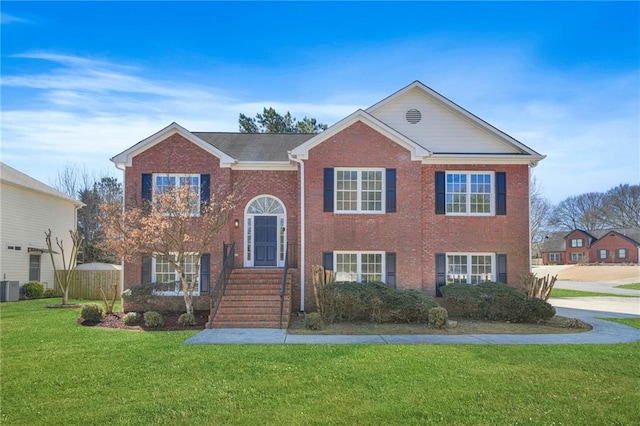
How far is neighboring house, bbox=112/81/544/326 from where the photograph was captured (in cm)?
1669

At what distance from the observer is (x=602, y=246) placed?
6619cm

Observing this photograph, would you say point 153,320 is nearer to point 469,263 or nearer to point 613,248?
point 469,263

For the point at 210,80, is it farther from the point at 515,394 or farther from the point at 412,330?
the point at 515,394

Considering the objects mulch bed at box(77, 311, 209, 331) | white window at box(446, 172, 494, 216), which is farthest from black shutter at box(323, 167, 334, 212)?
mulch bed at box(77, 311, 209, 331)

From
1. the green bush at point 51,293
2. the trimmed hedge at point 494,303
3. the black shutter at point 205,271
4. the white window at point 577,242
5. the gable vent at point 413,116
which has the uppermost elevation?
the gable vent at point 413,116

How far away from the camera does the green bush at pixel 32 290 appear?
960 inches

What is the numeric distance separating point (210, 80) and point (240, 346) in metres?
8.40

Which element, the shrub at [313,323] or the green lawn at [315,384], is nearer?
the green lawn at [315,384]

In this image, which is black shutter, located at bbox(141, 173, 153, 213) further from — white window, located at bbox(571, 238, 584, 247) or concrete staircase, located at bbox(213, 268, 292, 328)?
white window, located at bbox(571, 238, 584, 247)

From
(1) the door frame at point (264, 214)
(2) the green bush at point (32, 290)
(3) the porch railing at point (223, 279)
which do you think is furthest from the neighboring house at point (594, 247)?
(2) the green bush at point (32, 290)

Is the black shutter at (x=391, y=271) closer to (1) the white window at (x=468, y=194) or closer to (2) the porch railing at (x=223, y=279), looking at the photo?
(1) the white window at (x=468, y=194)

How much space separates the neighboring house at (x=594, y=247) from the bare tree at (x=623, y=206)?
440 inches

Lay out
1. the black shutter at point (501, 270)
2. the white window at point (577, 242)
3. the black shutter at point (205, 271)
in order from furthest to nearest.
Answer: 1. the white window at point (577, 242)
2. the black shutter at point (501, 270)
3. the black shutter at point (205, 271)

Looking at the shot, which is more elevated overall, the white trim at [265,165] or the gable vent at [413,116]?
the gable vent at [413,116]
